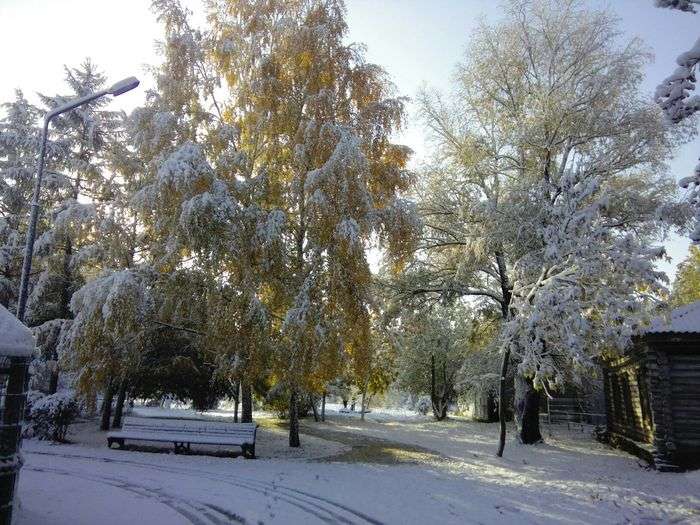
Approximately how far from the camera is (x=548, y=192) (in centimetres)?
1745

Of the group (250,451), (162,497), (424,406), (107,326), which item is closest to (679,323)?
(250,451)

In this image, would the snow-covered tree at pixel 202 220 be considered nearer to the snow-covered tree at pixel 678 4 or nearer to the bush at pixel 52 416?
the bush at pixel 52 416

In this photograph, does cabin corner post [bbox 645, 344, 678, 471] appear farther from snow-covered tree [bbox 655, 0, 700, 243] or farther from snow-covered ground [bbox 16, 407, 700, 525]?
snow-covered tree [bbox 655, 0, 700, 243]

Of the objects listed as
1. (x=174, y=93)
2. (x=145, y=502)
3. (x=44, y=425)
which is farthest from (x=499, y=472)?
(x=174, y=93)

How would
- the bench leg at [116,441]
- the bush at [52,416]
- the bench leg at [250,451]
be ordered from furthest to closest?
the bush at [52,416] → the bench leg at [116,441] → the bench leg at [250,451]

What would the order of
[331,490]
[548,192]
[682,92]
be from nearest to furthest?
[682,92]
[331,490]
[548,192]

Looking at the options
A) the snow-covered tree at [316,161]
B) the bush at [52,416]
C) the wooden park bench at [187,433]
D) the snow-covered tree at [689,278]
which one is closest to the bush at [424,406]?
the snow-covered tree at [689,278]

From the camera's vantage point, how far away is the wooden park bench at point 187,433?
1367 cm

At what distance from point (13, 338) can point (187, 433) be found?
8.82 metres

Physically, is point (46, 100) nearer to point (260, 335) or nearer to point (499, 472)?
point (260, 335)

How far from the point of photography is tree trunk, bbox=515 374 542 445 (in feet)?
63.5

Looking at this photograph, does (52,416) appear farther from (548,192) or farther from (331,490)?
(548,192)

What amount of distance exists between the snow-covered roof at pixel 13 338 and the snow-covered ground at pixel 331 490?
2.21 meters

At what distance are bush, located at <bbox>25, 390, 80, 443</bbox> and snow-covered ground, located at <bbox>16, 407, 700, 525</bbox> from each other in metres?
0.68
